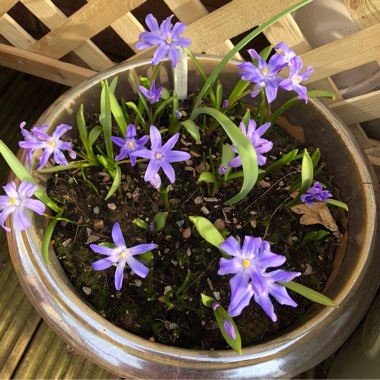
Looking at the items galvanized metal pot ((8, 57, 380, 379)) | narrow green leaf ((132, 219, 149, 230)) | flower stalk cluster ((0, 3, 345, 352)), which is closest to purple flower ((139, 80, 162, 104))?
flower stalk cluster ((0, 3, 345, 352))

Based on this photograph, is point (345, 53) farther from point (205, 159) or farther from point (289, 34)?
point (205, 159)

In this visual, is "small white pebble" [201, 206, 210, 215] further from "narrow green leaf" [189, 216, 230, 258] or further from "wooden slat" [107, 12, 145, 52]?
"wooden slat" [107, 12, 145, 52]

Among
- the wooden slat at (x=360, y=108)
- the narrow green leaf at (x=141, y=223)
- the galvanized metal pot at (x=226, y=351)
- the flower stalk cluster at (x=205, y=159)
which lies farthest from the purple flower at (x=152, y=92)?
the wooden slat at (x=360, y=108)

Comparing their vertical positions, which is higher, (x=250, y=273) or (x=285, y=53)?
(x=285, y=53)

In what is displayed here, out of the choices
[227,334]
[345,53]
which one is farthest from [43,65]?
[227,334]

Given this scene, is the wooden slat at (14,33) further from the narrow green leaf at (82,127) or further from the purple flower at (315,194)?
the purple flower at (315,194)
